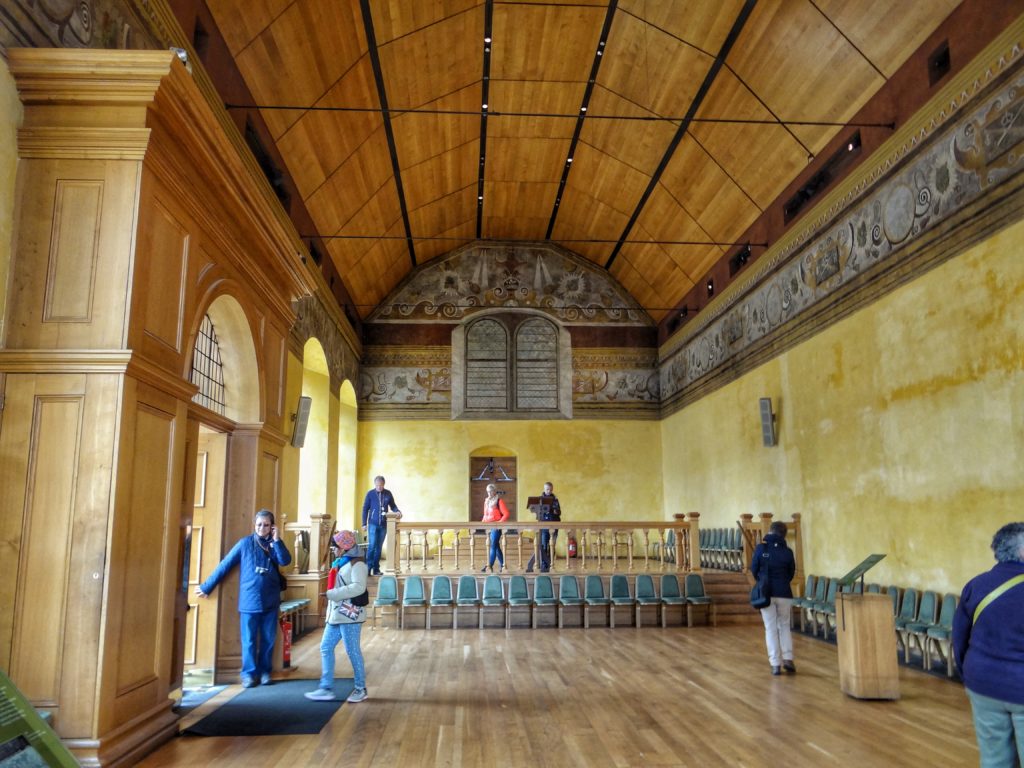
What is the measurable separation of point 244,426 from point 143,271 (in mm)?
Result: 2708

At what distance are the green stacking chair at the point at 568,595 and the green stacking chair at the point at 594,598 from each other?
0.09 meters

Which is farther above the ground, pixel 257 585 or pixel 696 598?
pixel 257 585

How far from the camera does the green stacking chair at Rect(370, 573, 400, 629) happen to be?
11172 millimetres

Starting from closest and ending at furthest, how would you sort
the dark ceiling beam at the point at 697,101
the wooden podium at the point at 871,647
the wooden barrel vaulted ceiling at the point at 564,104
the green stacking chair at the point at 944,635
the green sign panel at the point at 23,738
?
the green sign panel at the point at 23,738 < the wooden podium at the point at 871,647 < the green stacking chair at the point at 944,635 < the wooden barrel vaulted ceiling at the point at 564,104 < the dark ceiling beam at the point at 697,101

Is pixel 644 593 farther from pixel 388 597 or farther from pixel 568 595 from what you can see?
pixel 388 597

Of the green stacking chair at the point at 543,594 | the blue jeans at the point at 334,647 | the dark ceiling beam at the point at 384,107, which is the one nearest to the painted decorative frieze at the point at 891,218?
the green stacking chair at the point at 543,594

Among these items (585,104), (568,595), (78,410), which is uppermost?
(585,104)

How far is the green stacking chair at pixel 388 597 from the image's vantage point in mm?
11172

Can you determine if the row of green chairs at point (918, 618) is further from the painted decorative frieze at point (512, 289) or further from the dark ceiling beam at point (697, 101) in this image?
the painted decorative frieze at point (512, 289)

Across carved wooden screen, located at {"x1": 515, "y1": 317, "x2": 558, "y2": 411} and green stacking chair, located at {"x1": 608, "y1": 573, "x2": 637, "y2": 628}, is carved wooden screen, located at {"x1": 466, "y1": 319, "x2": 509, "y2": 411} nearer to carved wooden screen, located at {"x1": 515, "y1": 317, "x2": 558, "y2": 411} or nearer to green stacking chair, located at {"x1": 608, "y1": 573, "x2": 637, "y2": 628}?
carved wooden screen, located at {"x1": 515, "y1": 317, "x2": 558, "y2": 411}

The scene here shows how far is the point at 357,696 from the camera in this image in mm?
6523

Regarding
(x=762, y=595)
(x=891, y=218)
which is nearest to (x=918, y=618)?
(x=762, y=595)

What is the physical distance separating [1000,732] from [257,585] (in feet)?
18.4

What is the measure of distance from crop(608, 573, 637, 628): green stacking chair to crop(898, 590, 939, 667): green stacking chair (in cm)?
387
